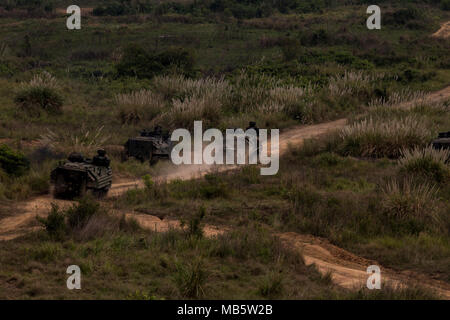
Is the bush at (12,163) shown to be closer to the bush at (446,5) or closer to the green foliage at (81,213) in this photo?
the green foliage at (81,213)

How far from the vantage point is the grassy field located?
24.6 ft

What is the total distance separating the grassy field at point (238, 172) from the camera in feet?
24.6

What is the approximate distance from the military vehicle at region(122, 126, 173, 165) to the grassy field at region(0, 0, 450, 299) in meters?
0.31

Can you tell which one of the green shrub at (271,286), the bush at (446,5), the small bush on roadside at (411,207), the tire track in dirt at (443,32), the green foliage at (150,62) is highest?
the bush at (446,5)

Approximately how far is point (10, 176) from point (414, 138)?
9215 mm

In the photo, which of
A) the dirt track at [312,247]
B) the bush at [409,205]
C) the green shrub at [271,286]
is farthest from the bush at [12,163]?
the green shrub at [271,286]

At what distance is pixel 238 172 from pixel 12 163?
4765 millimetres

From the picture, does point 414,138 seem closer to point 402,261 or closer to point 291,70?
point 402,261

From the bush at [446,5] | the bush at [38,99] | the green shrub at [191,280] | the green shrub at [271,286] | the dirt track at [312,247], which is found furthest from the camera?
the bush at [446,5]

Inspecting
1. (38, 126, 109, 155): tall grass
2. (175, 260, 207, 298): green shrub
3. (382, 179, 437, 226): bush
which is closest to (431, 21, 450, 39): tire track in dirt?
(38, 126, 109, 155): tall grass

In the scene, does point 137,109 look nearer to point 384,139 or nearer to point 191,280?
point 384,139

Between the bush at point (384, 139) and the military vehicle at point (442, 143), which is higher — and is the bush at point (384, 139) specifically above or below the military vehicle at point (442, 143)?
below

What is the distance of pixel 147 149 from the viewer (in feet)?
48.6

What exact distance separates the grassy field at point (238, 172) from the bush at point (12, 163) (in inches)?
1.4
